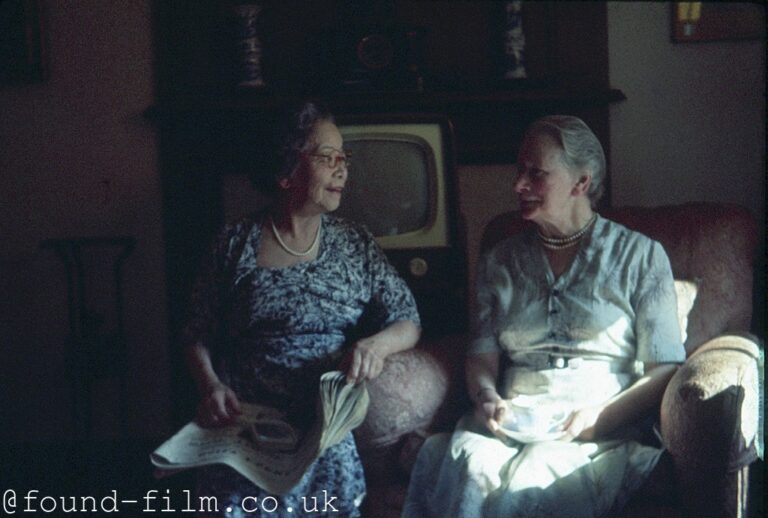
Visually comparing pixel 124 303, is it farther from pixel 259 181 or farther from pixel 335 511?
pixel 335 511

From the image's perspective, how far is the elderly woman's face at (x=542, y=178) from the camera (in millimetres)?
1549

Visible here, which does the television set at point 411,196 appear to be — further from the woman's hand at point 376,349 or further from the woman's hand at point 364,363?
the woman's hand at point 364,363

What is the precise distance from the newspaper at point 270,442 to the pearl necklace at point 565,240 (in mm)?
438

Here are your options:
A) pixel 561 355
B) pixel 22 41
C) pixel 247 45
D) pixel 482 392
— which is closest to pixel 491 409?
pixel 482 392

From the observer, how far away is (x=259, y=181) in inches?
68.7

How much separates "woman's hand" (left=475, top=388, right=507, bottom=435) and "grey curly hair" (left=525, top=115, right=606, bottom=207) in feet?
1.40

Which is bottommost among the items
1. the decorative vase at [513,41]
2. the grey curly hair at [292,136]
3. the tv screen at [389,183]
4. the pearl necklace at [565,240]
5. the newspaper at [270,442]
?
the newspaper at [270,442]

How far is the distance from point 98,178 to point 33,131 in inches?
8.7

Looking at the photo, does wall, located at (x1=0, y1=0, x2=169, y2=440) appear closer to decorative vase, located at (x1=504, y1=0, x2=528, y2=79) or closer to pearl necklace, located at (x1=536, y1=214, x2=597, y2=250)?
decorative vase, located at (x1=504, y1=0, x2=528, y2=79)

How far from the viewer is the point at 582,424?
4.84ft

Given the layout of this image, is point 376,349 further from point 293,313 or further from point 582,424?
point 582,424

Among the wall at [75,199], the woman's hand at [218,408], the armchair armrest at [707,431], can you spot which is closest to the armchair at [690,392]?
the armchair armrest at [707,431]

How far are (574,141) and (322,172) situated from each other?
0.47 metres

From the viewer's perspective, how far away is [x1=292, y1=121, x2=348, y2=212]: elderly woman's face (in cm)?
167
